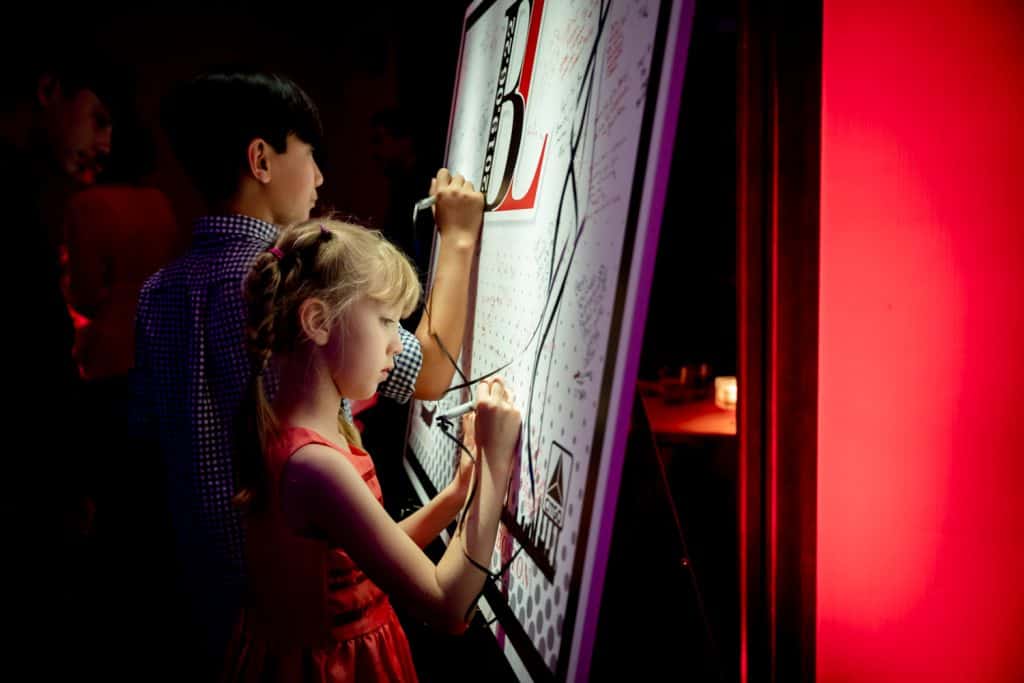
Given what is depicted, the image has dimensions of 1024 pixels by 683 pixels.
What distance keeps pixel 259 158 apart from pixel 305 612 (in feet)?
2.34

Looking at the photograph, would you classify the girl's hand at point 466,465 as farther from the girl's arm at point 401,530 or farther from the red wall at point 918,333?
the red wall at point 918,333

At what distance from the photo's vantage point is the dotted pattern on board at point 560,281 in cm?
69

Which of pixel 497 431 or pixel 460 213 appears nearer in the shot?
pixel 497 431

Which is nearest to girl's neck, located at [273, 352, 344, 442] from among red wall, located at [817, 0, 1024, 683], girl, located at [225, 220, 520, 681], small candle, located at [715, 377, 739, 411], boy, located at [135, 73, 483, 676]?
girl, located at [225, 220, 520, 681]

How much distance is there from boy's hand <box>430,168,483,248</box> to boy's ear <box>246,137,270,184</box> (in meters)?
0.28

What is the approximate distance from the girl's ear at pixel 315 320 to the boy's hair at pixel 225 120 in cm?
36

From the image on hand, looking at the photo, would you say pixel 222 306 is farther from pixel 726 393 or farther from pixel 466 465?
pixel 726 393

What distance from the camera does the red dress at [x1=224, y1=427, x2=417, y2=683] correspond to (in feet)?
3.00

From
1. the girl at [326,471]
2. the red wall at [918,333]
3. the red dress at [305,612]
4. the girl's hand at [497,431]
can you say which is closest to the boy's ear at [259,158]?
the girl at [326,471]

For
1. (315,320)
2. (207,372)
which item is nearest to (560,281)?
(315,320)

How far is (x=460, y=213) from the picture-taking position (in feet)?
3.70

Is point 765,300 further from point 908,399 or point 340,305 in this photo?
point 340,305

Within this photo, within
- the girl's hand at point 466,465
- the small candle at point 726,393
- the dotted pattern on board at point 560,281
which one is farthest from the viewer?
the small candle at point 726,393

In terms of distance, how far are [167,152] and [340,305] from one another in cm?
383
